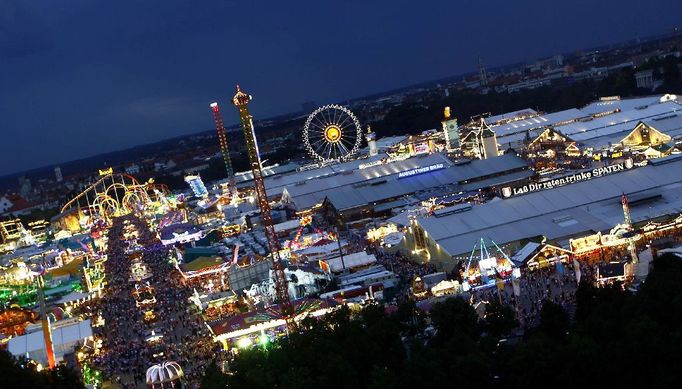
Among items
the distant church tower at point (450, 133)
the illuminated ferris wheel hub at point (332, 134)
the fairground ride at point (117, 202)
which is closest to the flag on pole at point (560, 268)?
the distant church tower at point (450, 133)

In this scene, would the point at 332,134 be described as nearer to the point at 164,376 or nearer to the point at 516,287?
the point at 516,287

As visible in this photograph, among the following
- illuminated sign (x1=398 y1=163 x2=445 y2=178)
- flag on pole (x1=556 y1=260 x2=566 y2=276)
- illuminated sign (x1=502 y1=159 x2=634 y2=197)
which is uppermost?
illuminated sign (x1=398 y1=163 x2=445 y2=178)

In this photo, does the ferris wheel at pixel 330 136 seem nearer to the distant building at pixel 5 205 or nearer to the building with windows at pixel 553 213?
the building with windows at pixel 553 213

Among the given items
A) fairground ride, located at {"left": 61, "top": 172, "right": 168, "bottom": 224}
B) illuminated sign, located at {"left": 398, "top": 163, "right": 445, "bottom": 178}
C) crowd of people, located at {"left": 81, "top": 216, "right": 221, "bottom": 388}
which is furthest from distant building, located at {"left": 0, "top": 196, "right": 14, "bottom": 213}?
illuminated sign, located at {"left": 398, "top": 163, "right": 445, "bottom": 178}

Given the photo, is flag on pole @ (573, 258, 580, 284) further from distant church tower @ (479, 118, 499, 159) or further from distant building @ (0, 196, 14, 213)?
distant building @ (0, 196, 14, 213)

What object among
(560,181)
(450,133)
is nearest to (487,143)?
(450,133)
